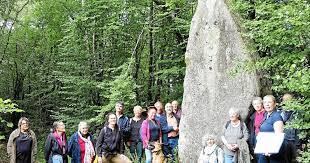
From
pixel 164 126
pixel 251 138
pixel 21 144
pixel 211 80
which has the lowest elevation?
pixel 21 144

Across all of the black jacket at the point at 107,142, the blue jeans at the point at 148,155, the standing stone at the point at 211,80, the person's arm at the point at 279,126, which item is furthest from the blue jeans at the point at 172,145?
the person's arm at the point at 279,126

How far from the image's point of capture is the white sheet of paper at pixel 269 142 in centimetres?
665

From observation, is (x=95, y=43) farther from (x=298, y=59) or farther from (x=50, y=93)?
(x=298, y=59)

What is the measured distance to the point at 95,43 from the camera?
16.5 meters

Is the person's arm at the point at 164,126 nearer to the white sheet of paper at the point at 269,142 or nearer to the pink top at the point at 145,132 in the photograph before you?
the pink top at the point at 145,132

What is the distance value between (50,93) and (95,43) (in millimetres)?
5406

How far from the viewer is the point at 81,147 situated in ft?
29.6

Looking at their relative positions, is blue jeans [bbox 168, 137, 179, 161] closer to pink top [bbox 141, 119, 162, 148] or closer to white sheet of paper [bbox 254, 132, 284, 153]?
pink top [bbox 141, 119, 162, 148]

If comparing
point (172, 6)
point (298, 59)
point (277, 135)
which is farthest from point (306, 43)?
point (172, 6)

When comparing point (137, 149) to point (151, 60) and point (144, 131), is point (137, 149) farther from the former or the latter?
point (151, 60)

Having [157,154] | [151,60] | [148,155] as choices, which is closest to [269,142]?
[157,154]

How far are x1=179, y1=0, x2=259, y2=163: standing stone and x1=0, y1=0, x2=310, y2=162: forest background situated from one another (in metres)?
0.41

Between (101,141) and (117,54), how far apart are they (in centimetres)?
864

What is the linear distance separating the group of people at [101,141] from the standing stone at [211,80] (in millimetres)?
499
